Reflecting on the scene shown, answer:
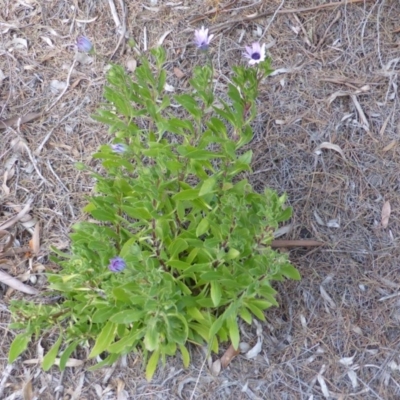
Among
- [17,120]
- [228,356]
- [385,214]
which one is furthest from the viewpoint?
[17,120]

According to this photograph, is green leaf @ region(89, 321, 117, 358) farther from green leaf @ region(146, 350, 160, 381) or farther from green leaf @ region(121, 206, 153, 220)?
green leaf @ region(121, 206, 153, 220)

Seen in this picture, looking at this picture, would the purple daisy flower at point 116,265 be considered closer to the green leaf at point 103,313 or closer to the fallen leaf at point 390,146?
the green leaf at point 103,313

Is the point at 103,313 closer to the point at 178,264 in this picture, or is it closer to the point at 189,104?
the point at 178,264

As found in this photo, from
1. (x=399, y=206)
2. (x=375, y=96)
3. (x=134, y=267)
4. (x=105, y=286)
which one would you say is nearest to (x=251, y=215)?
(x=134, y=267)

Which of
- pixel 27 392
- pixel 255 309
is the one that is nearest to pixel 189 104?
pixel 255 309

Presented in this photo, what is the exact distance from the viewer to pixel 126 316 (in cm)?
204

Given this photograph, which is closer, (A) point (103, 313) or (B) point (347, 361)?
(A) point (103, 313)

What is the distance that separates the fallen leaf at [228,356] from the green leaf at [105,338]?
1.69 feet

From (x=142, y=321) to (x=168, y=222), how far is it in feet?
1.37

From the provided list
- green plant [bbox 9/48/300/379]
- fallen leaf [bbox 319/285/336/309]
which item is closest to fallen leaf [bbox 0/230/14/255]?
green plant [bbox 9/48/300/379]

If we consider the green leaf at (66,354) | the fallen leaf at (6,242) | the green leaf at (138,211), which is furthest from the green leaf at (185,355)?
the fallen leaf at (6,242)

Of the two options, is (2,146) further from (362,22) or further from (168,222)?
(362,22)

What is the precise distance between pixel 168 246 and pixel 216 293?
27 cm

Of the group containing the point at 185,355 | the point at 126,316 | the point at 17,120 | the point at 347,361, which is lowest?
the point at 347,361
